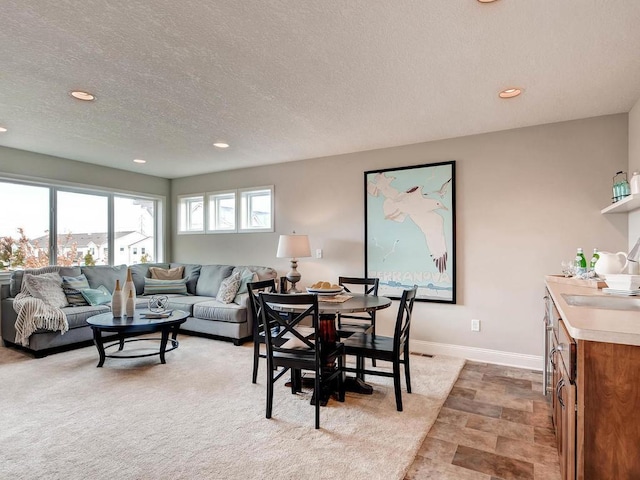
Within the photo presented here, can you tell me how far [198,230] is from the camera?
6.27m

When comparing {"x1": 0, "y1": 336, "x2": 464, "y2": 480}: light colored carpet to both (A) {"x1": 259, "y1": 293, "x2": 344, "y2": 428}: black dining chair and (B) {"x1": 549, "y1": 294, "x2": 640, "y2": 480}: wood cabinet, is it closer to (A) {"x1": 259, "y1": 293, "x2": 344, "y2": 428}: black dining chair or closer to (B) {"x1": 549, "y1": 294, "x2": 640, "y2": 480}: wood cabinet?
(A) {"x1": 259, "y1": 293, "x2": 344, "y2": 428}: black dining chair

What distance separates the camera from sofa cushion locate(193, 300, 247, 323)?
447cm

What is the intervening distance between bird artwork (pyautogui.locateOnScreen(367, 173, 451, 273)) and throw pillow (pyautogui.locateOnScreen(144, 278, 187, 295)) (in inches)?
129

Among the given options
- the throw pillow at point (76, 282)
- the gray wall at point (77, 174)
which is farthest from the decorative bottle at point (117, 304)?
the gray wall at point (77, 174)

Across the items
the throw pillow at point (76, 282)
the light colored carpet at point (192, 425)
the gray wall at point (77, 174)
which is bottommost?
the light colored carpet at point (192, 425)

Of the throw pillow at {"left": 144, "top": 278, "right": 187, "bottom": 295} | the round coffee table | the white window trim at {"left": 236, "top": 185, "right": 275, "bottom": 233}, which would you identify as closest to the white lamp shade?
the white window trim at {"left": 236, "top": 185, "right": 275, "bottom": 233}

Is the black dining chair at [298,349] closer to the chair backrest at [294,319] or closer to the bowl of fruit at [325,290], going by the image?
the chair backrest at [294,319]

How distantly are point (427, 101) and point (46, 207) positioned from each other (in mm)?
5050

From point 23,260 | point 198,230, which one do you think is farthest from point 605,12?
point 23,260

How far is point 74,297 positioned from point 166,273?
140 centimetres

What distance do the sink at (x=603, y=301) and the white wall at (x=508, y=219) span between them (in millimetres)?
1597

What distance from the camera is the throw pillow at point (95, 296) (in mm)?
4508

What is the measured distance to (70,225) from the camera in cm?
519

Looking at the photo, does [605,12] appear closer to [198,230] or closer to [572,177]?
[572,177]
